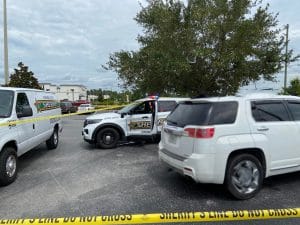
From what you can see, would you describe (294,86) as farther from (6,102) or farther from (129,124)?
(6,102)

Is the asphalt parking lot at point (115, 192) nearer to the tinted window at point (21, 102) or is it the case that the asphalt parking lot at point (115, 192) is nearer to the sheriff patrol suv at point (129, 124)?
the tinted window at point (21, 102)

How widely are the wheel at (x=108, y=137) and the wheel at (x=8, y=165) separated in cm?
359

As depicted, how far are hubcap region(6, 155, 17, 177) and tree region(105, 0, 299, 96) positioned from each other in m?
6.31

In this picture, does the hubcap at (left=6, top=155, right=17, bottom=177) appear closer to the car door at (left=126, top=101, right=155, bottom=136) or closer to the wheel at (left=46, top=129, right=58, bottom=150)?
the wheel at (left=46, top=129, right=58, bottom=150)

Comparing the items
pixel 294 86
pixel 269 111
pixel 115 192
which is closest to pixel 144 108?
pixel 115 192

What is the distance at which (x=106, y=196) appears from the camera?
517cm

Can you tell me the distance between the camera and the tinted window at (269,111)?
5.11m

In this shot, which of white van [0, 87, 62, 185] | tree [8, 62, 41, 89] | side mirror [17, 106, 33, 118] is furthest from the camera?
tree [8, 62, 41, 89]

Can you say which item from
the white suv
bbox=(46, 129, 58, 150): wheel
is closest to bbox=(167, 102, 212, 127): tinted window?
the white suv

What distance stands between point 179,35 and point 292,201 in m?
7.78

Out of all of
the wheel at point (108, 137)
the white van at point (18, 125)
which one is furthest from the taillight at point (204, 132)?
the wheel at point (108, 137)

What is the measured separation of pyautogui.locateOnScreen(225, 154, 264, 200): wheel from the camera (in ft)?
15.6

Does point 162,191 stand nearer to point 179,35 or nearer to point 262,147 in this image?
point 262,147

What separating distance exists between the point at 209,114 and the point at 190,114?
16.6 inches
